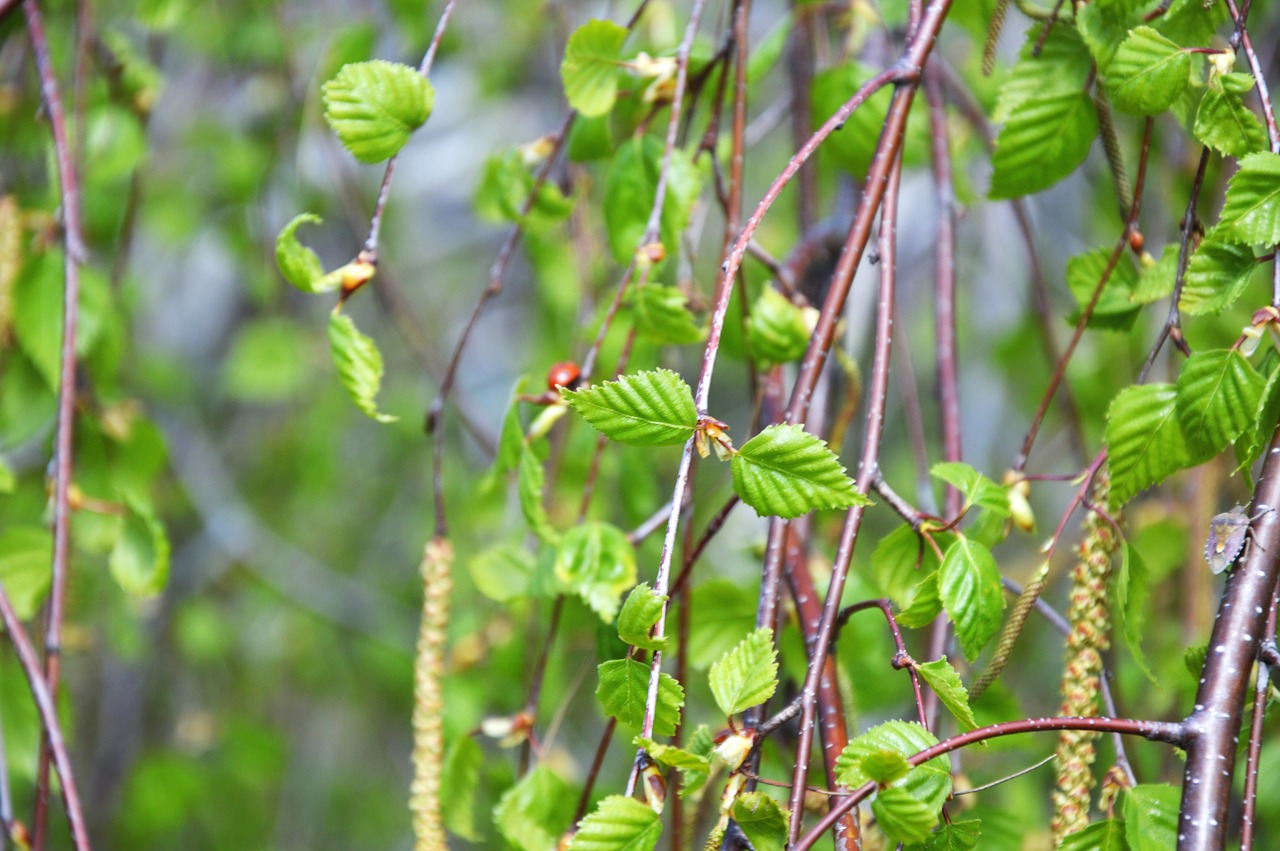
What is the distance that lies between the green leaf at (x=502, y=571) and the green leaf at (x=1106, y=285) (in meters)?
0.43

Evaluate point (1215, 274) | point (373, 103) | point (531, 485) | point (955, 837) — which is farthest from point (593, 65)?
point (955, 837)

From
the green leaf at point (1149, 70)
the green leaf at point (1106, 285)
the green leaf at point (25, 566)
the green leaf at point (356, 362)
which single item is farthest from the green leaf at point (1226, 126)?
the green leaf at point (25, 566)

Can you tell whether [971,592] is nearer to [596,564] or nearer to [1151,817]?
[1151,817]

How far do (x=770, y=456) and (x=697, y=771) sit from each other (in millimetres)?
132

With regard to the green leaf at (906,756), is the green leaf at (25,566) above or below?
below

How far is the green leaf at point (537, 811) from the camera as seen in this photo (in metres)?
0.67

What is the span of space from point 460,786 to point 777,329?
0.39 m

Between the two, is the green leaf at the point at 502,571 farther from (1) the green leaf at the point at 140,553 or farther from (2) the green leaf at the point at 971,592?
(2) the green leaf at the point at 971,592

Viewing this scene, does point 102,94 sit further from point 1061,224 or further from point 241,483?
point 1061,224

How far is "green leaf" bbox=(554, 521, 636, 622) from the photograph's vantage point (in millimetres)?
635

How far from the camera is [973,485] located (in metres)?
0.54

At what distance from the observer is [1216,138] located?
50 cm

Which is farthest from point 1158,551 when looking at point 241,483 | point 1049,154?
point 241,483

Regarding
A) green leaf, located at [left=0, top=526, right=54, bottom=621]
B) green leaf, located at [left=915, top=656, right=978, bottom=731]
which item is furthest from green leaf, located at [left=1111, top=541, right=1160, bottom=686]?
green leaf, located at [left=0, top=526, right=54, bottom=621]
